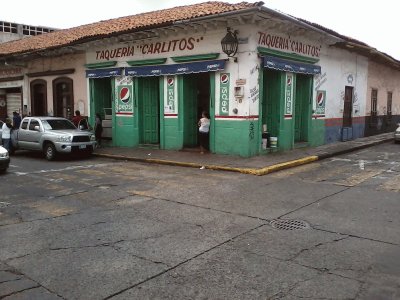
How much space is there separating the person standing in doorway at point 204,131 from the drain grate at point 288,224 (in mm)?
7697

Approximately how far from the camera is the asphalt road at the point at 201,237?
4.13m

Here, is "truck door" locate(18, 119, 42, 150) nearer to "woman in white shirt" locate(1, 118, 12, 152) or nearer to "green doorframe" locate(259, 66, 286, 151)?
"woman in white shirt" locate(1, 118, 12, 152)

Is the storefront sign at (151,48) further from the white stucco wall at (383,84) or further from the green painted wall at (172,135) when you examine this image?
the white stucco wall at (383,84)

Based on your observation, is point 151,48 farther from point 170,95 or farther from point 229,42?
point 229,42

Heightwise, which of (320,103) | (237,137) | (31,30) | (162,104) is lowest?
(237,137)

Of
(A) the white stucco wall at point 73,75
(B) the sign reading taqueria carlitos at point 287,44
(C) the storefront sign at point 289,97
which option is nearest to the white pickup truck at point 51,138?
(A) the white stucco wall at point 73,75

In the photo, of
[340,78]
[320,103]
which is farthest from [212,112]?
[340,78]

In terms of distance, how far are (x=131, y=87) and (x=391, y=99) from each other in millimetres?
18449

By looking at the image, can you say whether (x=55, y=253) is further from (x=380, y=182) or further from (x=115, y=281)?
(x=380, y=182)

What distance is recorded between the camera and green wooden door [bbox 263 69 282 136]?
1466cm

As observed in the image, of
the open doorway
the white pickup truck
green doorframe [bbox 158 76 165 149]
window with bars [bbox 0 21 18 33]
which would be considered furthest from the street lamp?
window with bars [bbox 0 21 18 33]

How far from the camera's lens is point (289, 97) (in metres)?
15.0

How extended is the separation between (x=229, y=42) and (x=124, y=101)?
606 centimetres

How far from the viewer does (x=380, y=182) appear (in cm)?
971
